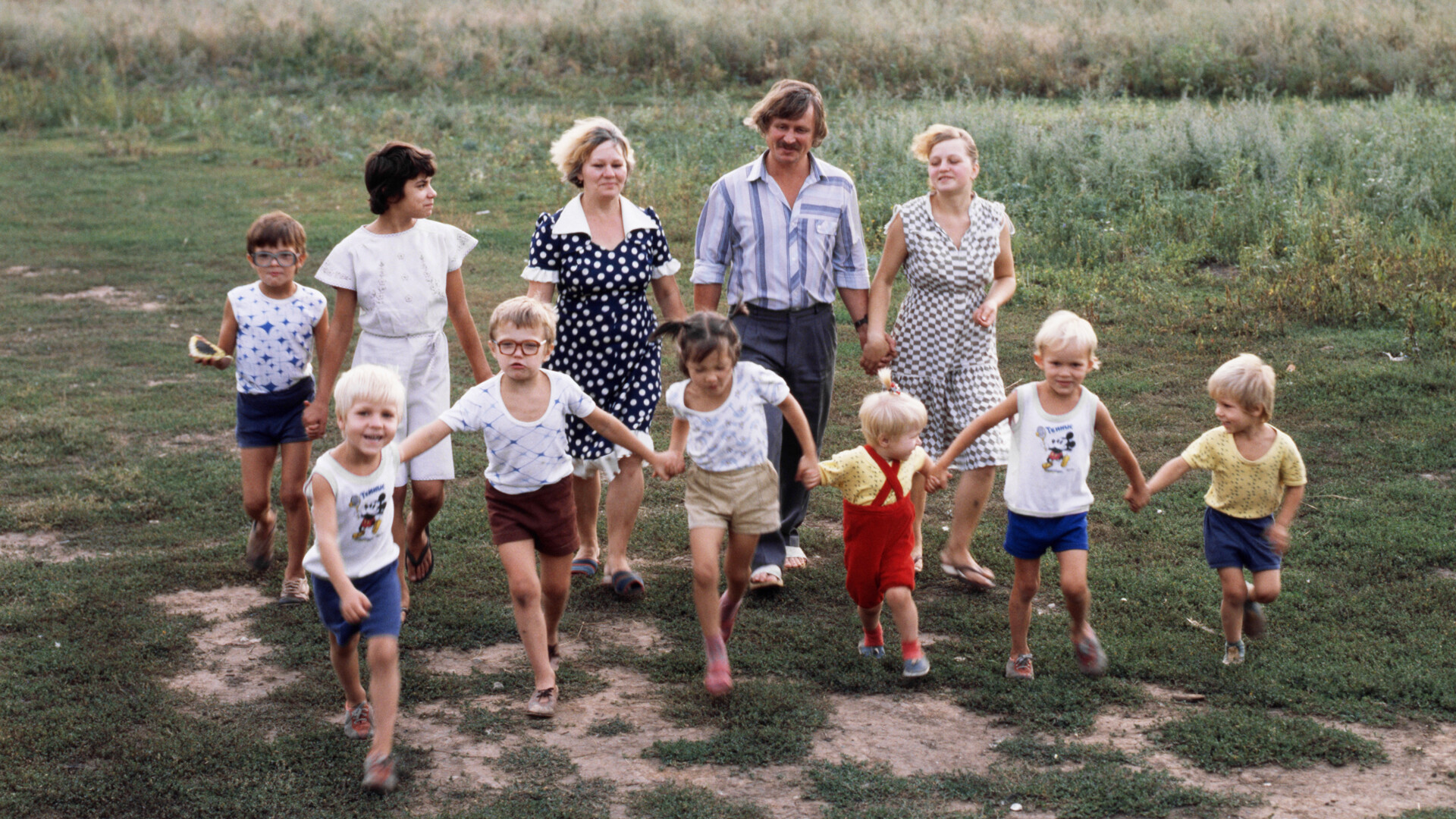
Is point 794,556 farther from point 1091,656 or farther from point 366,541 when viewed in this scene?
point 366,541

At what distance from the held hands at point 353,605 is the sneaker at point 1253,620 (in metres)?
3.04

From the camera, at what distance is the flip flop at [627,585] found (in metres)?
5.48

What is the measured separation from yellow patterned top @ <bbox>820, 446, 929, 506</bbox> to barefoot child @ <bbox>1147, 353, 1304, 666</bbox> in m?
0.85

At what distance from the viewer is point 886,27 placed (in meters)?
25.5

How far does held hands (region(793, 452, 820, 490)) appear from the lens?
14.6 feet

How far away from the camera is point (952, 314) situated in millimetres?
5566

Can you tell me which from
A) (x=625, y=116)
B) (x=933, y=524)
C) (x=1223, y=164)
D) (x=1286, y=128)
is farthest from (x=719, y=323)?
(x=625, y=116)

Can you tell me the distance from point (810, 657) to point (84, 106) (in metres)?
22.7

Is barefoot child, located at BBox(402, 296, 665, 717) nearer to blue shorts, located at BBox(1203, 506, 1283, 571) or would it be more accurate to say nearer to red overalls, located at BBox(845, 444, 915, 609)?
red overalls, located at BBox(845, 444, 915, 609)

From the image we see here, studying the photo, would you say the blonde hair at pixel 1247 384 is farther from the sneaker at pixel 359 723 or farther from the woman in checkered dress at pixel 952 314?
the sneaker at pixel 359 723

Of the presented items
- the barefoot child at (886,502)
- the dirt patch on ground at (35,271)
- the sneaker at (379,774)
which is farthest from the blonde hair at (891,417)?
the dirt patch on ground at (35,271)

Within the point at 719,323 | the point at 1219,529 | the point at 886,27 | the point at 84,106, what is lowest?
the point at 1219,529

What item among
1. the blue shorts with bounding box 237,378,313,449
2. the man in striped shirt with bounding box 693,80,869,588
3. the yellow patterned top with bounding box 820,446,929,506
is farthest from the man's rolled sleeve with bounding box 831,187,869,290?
the blue shorts with bounding box 237,378,313,449

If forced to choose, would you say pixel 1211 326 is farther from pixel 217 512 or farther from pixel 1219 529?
pixel 217 512
